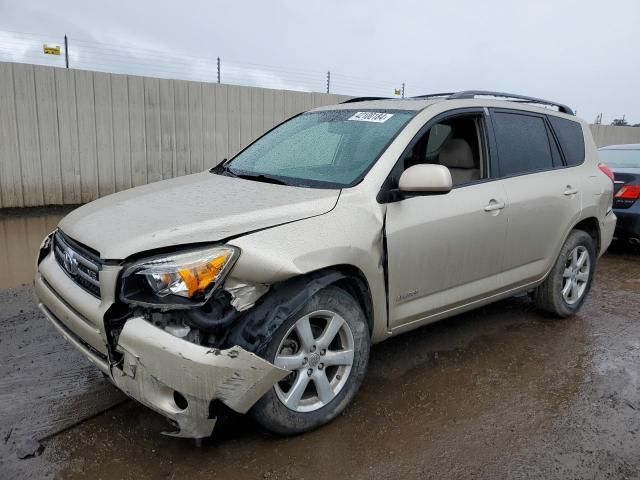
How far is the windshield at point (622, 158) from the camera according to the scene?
682 centimetres

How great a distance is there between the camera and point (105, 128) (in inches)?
352

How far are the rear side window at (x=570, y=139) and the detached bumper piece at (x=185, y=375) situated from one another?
3156 millimetres

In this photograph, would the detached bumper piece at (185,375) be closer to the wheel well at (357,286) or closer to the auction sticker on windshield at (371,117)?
the wheel well at (357,286)

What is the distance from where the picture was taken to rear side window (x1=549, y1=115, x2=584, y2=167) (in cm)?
419

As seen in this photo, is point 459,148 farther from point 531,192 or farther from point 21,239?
point 21,239

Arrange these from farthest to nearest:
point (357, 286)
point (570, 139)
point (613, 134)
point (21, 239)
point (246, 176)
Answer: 1. point (613, 134)
2. point (21, 239)
3. point (570, 139)
4. point (246, 176)
5. point (357, 286)

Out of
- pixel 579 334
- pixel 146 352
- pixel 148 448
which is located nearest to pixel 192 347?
pixel 146 352

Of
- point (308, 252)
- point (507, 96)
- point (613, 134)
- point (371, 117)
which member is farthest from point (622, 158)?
point (613, 134)

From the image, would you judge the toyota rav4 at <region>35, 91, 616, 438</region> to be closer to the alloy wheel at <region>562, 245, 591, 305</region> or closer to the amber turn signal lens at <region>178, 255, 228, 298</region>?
the amber turn signal lens at <region>178, 255, 228, 298</region>

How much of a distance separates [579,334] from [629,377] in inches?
28.8

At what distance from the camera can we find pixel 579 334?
4.10 meters

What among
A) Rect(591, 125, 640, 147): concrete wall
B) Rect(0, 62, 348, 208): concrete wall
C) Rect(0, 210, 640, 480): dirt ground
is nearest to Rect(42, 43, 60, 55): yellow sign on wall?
Rect(0, 62, 348, 208): concrete wall

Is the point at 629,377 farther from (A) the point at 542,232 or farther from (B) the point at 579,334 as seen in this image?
Answer: (A) the point at 542,232

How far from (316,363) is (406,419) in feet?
Result: 2.13
